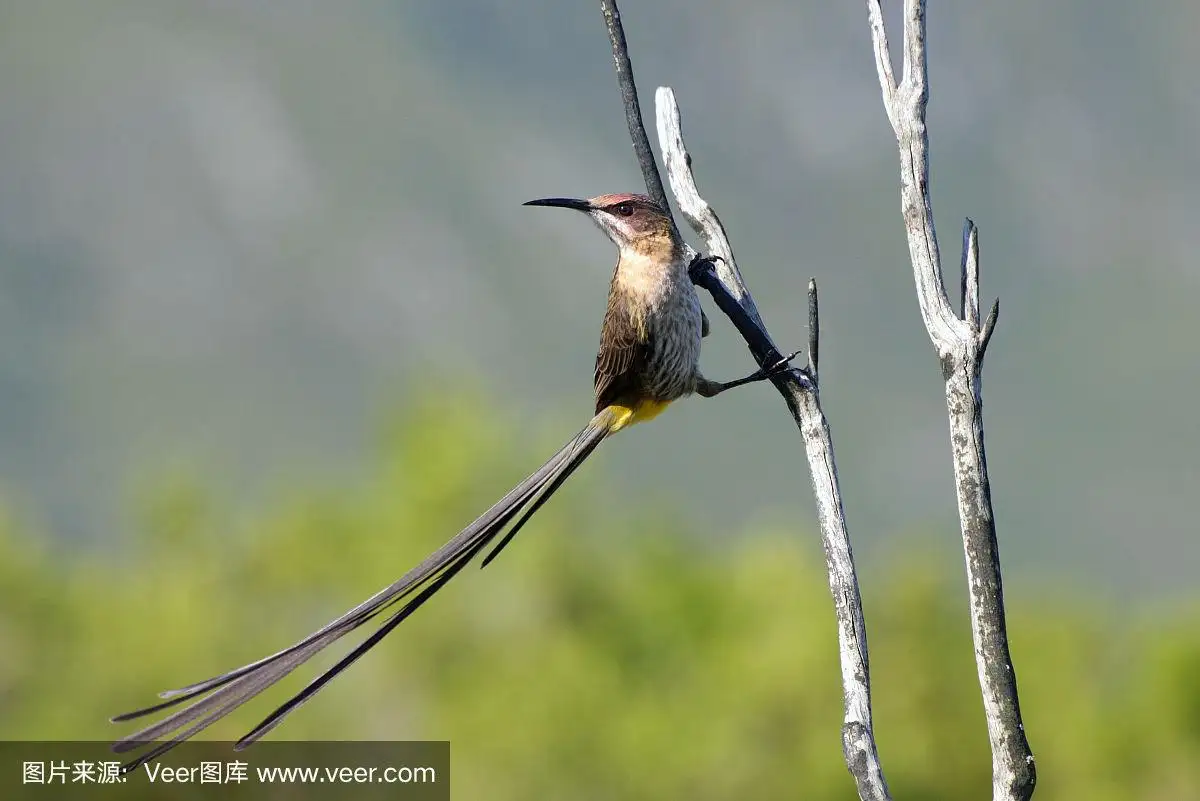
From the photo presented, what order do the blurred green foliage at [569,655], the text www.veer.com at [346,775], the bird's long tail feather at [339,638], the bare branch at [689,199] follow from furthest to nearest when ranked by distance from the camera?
1. the blurred green foliage at [569,655]
2. the text www.veer.com at [346,775]
3. the bare branch at [689,199]
4. the bird's long tail feather at [339,638]

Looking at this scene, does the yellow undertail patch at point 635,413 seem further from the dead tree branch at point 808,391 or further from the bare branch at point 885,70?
the bare branch at point 885,70

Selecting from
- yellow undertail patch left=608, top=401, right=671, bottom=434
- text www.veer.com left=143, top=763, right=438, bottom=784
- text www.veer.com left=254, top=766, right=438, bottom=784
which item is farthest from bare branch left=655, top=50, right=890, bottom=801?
text www.veer.com left=143, top=763, right=438, bottom=784

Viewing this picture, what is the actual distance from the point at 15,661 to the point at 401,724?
5121mm

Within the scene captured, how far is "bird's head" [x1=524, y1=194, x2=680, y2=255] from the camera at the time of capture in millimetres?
3234

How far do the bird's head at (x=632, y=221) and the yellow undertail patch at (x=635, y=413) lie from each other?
0.44 metres

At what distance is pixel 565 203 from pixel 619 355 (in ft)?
1.45

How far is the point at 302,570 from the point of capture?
14.9 meters

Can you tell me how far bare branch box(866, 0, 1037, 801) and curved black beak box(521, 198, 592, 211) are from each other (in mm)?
879

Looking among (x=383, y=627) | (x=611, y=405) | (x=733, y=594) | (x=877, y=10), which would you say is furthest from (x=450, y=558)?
(x=733, y=594)

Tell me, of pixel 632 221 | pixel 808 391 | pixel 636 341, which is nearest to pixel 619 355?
pixel 636 341

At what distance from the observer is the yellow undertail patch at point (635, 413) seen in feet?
10.9

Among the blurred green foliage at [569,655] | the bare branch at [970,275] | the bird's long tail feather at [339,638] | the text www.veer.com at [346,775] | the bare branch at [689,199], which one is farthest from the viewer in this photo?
the blurred green foliage at [569,655]

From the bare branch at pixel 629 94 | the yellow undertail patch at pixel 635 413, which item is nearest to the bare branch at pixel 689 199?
the bare branch at pixel 629 94

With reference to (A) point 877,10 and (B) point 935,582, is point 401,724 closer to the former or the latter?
(B) point 935,582
